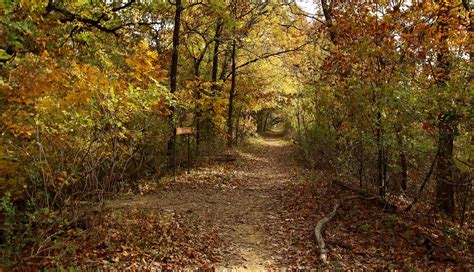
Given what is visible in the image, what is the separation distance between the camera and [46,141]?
6.79 m

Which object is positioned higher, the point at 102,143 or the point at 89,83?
the point at 89,83

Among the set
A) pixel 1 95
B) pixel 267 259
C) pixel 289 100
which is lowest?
pixel 267 259

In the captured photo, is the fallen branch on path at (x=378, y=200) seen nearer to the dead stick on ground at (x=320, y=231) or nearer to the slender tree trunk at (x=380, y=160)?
the slender tree trunk at (x=380, y=160)

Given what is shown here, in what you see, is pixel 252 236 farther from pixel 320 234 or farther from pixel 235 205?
pixel 235 205

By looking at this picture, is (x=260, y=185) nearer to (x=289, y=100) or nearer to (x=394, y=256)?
(x=394, y=256)

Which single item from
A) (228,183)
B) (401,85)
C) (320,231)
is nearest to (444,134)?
(401,85)

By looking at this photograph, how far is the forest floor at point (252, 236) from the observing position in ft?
18.4

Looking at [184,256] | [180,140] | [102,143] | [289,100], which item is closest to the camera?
[184,256]

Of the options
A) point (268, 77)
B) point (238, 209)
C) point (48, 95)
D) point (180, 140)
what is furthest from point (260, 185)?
point (268, 77)

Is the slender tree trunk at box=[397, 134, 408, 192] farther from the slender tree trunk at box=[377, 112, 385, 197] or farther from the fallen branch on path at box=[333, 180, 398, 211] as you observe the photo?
the fallen branch on path at box=[333, 180, 398, 211]

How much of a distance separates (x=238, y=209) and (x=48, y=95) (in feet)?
16.9

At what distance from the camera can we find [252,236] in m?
6.95

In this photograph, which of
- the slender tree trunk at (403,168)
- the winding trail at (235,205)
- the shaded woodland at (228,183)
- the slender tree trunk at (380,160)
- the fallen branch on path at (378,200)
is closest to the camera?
the shaded woodland at (228,183)

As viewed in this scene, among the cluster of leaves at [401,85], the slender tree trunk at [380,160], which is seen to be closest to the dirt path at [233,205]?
the slender tree trunk at [380,160]
